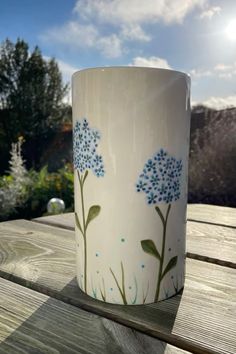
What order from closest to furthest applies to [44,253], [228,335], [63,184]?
[228,335]
[44,253]
[63,184]

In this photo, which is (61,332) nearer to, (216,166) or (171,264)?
(171,264)

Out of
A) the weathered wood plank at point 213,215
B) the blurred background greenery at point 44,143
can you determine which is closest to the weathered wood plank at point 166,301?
the weathered wood plank at point 213,215

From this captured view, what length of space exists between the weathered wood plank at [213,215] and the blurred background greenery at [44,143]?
90.7 inches

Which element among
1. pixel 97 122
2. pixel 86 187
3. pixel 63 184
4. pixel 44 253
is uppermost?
pixel 97 122

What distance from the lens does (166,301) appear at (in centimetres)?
50

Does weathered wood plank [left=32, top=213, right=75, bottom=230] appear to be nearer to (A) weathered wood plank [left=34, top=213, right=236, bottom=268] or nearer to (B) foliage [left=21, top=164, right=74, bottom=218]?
(A) weathered wood plank [left=34, top=213, right=236, bottom=268]

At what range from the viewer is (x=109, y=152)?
0.48 meters

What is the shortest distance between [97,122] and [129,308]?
0.28 metres

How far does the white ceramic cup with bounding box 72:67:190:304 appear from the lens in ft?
1.55

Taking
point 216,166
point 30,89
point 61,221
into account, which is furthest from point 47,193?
point 30,89

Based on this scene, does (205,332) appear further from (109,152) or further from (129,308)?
(109,152)

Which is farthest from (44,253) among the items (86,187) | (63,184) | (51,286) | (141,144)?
(63,184)

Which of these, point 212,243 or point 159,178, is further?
point 212,243

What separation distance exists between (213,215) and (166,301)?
69 cm
